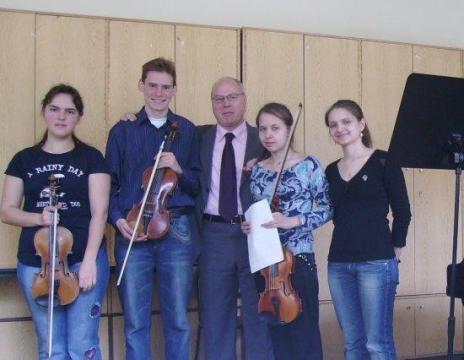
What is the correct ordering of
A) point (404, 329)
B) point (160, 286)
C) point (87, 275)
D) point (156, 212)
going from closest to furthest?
point (87, 275), point (156, 212), point (160, 286), point (404, 329)

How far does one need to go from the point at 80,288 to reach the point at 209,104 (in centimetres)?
163

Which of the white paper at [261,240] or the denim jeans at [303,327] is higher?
the white paper at [261,240]

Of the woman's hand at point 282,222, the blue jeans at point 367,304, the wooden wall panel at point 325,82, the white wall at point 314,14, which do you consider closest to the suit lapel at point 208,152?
the woman's hand at point 282,222

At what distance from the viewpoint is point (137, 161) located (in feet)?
9.16

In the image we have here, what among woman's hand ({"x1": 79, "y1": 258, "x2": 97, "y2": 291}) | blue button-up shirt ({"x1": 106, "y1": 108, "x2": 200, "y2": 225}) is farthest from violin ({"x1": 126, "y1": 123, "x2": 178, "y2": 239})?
woman's hand ({"x1": 79, "y1": 258, "x2": 97, "y2": 291})

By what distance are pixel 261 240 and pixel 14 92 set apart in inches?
70.2

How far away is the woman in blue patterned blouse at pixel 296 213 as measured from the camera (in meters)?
2.48

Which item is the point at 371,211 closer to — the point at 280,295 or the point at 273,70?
the point at 280,295

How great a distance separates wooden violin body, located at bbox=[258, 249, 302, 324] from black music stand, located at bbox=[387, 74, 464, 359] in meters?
0.63

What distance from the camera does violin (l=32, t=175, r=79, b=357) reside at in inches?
93.6

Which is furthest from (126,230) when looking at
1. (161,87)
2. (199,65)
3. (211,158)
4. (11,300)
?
(199,65)

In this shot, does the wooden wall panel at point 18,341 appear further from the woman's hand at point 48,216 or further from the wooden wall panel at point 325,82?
the wooden wall panel at point 325,82

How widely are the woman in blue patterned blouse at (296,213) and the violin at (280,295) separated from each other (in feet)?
0.30

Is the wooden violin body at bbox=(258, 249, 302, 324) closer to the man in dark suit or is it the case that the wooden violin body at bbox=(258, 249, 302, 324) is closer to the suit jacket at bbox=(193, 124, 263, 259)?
the man in dark suit
